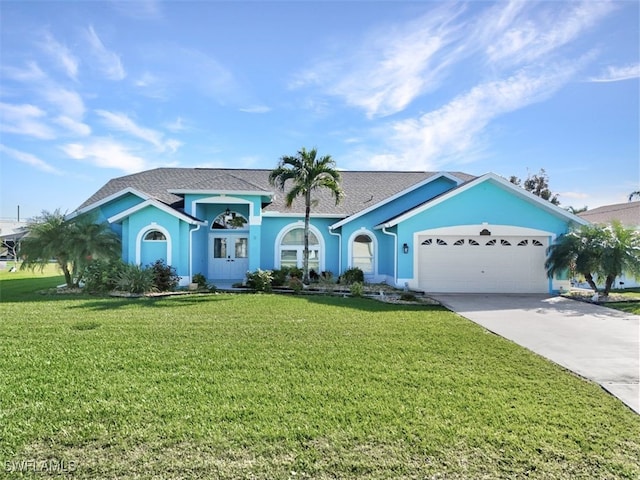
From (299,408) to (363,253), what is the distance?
15064 millimetres

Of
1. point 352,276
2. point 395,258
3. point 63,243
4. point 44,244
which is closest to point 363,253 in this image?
point 352,276

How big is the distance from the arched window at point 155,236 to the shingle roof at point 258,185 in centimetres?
233

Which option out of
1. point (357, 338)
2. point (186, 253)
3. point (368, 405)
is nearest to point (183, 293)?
point (186, 253)

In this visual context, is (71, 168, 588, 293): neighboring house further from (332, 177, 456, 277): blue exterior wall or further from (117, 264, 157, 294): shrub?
(117, 264, 157, 294): shrub

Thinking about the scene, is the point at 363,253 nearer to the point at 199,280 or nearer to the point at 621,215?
the point at 199,280

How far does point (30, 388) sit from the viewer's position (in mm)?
5367

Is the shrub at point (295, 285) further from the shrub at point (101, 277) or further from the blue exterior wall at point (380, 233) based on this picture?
the shrub at point (101, 277)

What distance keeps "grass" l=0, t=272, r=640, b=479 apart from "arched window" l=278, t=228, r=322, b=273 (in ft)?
36.8

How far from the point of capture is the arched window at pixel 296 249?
2006 centimetres

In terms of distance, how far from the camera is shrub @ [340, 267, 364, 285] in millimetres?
18219

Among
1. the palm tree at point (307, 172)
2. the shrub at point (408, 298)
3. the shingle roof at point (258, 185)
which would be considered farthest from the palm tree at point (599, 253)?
the palm tree at point (307, 172)

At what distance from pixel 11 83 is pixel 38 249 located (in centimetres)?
689

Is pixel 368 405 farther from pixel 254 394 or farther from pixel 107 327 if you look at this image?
pixel 107 327

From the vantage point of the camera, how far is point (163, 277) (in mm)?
16391
